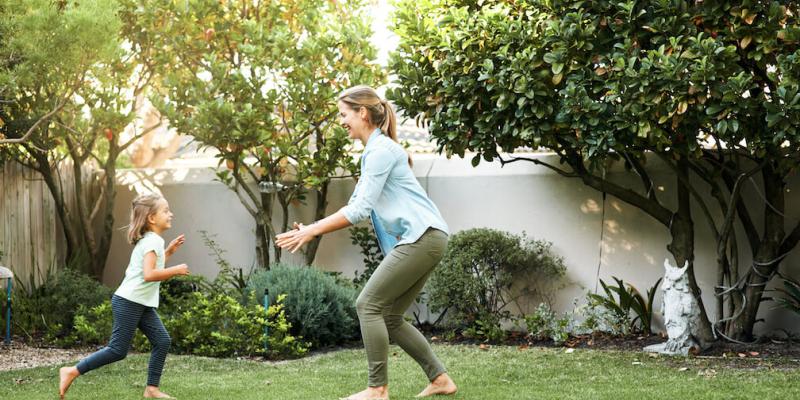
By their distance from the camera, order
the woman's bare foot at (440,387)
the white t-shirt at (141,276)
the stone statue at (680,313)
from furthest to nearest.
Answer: the stone statue at (680,313) → the white t-shirt at (141,276) → the woman's bare foot at (440,387)

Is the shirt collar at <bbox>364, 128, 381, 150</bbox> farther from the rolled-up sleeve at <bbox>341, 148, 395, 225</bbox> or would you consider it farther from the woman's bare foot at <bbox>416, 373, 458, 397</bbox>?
the woman's bare foot at <bbox>416, 373, 458, 397</bbox>

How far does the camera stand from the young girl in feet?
18.7

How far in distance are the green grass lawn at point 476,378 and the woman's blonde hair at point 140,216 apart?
40.0 inches

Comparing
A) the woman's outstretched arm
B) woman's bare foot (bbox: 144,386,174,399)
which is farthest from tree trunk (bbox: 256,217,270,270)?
the woman's outstretched arm

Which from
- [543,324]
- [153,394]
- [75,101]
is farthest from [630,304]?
[75,101]

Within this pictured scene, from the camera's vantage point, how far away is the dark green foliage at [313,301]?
Result: 8.71m

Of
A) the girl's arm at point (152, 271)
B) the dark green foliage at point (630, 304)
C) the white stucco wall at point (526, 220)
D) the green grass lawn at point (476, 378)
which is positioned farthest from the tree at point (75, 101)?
the dark green foliage at point (630, 304)

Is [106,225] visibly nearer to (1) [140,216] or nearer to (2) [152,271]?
(1) [140,216]

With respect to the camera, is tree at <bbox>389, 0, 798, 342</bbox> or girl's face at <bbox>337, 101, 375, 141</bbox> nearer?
girl's face at <bbox>337, 101, 375, 141</bbox>

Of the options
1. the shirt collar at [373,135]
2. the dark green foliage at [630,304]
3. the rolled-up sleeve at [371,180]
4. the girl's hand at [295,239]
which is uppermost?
the shirt collar at [373,135]

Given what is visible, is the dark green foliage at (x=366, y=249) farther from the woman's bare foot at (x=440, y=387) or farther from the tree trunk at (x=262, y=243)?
the woman's bare foot at (x=440, y=387)

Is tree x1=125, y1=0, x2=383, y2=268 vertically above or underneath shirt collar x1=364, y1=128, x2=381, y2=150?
above

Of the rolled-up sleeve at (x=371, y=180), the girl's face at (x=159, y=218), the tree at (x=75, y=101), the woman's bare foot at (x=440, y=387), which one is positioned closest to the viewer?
the rolled-up sleeve at (x=371, y=180)

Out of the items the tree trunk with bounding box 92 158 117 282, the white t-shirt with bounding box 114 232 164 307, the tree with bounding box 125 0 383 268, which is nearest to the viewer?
the white t-shirt with bounding box 114 232 164 307
